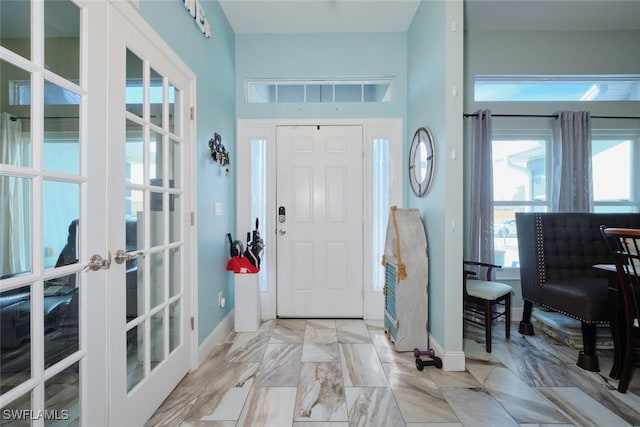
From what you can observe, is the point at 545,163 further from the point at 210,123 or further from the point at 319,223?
the point at 210,123

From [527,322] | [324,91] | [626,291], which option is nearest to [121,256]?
[324,91]

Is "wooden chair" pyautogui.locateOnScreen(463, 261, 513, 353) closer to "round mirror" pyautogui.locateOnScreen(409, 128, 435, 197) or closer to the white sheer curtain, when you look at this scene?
"round mirror" pyautogui.locateOnScreen(409, 128, 435, 197)

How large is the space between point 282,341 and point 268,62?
280cm

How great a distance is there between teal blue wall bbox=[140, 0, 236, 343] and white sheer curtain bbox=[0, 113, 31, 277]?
1029 millimetres

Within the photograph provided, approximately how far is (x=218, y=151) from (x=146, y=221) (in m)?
1.10

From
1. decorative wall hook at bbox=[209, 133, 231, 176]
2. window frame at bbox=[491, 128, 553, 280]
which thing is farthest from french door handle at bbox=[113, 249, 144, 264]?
window frame at bbox=[491, 128, 553, 280]

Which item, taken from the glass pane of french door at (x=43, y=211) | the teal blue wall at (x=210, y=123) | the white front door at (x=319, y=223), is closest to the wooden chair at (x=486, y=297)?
the white front door at (x=319, y=223)

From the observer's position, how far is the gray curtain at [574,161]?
283cm

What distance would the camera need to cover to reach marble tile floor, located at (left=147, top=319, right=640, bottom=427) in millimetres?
1546

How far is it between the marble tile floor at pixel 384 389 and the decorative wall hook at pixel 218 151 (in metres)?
1.60

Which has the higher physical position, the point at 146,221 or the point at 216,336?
the point at 146,221

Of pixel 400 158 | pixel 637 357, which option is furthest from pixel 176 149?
pixel 637 357

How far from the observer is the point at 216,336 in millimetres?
2424

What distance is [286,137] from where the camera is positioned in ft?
9.92
